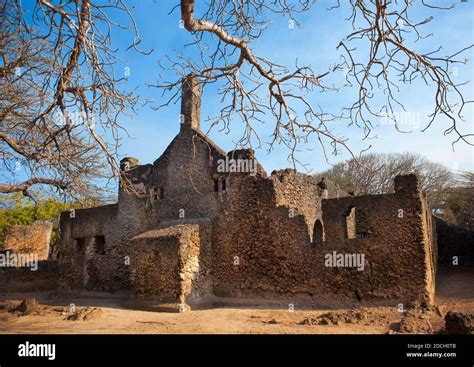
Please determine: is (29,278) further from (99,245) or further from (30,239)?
(99,245)

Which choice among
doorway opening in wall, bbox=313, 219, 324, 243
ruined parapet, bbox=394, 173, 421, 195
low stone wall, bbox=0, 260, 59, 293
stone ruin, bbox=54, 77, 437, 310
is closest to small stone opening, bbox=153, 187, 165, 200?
stone ruin, bbox=54, 77, 437, 310

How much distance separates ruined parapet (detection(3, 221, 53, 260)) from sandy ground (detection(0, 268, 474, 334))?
1094cm

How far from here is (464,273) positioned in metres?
17.7

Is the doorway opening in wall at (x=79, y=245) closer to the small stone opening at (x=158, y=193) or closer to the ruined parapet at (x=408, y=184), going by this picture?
the small stone opening at (x=158, y=193)

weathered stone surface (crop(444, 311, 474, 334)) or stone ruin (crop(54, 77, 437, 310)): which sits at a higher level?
stone ruin (crop(54, 77, 437, 310))

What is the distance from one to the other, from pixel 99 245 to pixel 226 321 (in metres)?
9.14

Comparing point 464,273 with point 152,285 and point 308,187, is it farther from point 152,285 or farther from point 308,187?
point 152,285

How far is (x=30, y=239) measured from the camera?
901 inches

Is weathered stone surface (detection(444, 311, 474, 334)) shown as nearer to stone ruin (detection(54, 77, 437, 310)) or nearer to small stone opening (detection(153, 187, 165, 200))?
stone ruin (detection(54, 77, 437, 310))

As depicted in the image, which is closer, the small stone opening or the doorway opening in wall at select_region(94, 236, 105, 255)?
the small stone opening

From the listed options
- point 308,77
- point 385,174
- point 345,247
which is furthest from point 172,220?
point 385,174

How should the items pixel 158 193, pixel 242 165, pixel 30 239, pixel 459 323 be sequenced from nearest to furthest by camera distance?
pixel 459 323 < pixel 242 165 < pixel 158 193 < pixel 30 239

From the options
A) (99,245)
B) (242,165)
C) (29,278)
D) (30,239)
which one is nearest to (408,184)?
(242,165)

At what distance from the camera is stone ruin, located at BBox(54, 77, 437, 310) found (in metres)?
10.8
